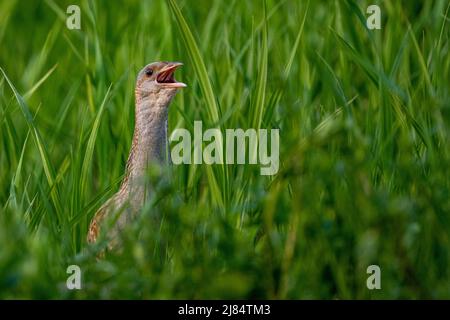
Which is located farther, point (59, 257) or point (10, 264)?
point (59, 257)

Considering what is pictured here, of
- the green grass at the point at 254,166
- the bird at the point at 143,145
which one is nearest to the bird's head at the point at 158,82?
the bird at the point at 143,145

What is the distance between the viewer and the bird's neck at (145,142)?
4453mm

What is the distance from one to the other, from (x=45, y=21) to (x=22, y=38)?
0.23 metres

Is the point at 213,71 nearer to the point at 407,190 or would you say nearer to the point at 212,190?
the point at 212,190

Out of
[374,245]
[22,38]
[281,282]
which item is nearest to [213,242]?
[281,282]

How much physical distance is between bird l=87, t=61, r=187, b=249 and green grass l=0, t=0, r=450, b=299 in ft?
0.27

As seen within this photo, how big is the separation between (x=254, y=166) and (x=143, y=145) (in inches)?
18.2

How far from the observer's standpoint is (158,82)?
471 centimetres

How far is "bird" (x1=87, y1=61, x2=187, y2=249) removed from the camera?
4.34 meters

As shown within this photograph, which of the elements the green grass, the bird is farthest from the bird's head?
the green grass

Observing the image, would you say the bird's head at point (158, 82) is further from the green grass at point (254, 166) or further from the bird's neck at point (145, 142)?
the green grass at point (254, 166)

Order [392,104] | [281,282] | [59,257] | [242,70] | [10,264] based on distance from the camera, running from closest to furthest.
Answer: [10,264]
[281,282]
[59,257]
[392,104]
[242,70]

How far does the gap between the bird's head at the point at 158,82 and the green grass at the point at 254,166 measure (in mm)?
147

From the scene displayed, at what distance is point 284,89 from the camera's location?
4.80 metres
